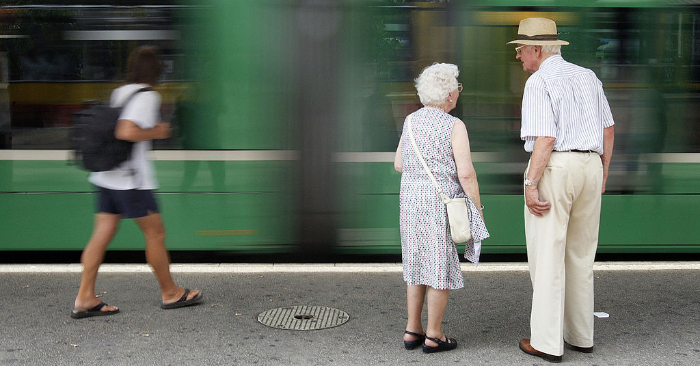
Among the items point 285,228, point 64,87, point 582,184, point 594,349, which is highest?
point 64,87

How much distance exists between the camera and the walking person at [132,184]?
4426 millimetres

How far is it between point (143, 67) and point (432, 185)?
1.92m

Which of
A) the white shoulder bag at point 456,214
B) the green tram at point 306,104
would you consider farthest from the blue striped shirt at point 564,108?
the green tram at point 306,104

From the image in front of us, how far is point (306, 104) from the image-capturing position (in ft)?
18.1

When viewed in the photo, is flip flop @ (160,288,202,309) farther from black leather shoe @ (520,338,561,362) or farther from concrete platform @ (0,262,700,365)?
black leather shoe @ (520,338,561,362)

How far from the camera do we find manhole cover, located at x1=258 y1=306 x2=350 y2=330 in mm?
4520

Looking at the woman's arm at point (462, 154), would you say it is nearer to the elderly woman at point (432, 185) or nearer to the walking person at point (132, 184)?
the elderly woman at point (432, 185)

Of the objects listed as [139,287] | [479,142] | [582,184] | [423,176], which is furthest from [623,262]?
[139,287]

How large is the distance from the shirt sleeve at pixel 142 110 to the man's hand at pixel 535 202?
2.22 metres

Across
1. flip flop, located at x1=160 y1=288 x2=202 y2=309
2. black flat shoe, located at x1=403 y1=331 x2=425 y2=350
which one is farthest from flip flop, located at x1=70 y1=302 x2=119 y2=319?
black flat shoe, located at x1=403 y1=331 x2=425 y2=350

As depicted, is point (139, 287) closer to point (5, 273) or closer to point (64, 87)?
point (5, 273)

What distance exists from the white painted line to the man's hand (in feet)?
6.70

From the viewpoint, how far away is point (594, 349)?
4.11 meters

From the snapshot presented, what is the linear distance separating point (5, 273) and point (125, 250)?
2.96 feet
